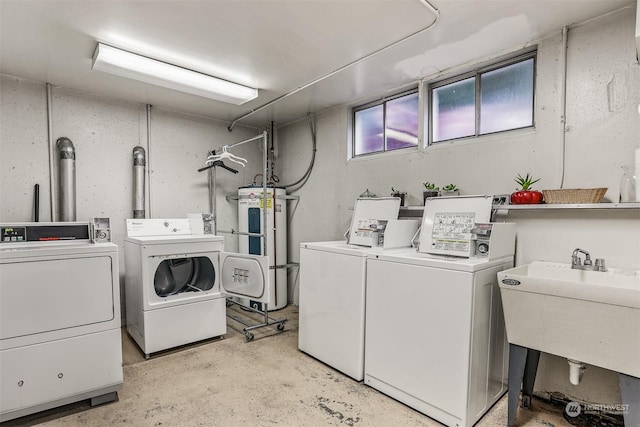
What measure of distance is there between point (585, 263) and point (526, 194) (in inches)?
21.2

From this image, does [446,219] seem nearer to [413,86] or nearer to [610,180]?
[610,180]

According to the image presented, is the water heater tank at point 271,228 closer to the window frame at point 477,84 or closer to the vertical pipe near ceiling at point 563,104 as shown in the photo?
the window frame at point 477,84

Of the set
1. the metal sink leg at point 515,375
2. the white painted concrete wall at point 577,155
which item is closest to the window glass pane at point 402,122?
the white painted concrete wall at point 577,155

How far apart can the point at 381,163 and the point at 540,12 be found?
170 centimetres

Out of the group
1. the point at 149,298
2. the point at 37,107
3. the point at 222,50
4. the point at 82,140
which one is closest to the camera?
the point at 222,50

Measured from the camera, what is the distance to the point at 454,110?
2.91 meters

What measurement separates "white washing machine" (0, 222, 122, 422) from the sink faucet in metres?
3.06

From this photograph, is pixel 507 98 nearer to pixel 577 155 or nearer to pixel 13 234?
pixel 577 155

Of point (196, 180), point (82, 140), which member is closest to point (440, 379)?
A: point (196, 180)

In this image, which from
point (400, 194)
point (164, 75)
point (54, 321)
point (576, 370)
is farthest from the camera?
point (400, 194)

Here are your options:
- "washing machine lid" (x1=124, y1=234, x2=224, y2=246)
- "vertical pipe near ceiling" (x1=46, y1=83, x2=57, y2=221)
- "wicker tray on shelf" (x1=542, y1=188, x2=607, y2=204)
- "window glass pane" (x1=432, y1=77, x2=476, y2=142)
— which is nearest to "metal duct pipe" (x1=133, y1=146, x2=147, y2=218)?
"washing machine lid" (x1=124, y1=234, x2=224, y2=246)

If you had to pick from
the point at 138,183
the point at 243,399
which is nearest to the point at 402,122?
the point at 243,399

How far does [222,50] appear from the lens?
244 cm

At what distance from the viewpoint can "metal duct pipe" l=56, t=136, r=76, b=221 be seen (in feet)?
10.2
